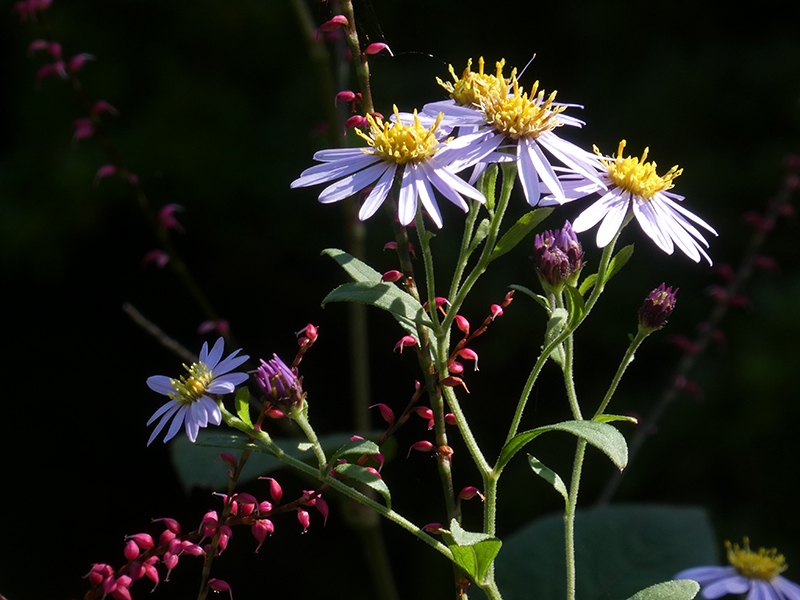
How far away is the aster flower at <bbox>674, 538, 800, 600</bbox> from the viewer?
791mm

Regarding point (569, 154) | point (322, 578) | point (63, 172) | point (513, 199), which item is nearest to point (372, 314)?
point (513, 199)

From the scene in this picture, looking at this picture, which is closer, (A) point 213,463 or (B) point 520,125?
(B) point 520,125

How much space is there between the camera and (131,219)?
6.41 feet

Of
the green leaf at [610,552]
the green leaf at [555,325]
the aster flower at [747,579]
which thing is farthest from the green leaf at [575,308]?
the green leaf at [610,552]

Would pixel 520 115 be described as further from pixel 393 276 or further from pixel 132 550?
pixel 132 550

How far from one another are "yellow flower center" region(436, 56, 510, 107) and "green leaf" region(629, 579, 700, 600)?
37cm

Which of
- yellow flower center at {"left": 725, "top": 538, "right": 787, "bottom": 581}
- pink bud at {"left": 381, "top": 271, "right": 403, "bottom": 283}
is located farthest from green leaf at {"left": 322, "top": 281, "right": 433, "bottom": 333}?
yellow flower center at {"left": 725, "top": 538, "right": 787, "bottom": 581}

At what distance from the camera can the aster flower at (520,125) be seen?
50cm

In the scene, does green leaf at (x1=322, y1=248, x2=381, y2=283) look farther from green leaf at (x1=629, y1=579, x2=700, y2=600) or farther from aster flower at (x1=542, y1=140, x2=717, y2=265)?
green leaf at (x1=629, y1=579, x2=700, y2=600)

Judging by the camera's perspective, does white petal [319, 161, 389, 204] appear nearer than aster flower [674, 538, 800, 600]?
Yes

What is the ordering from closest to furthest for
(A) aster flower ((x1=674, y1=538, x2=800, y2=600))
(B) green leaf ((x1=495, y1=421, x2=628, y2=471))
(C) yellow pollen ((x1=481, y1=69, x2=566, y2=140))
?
(B) green leaf ((x1=495, y1=421, x2=628, y2=471)), (C) yellow pollen ((x1=481, y1=69, x2=566, y2=140)), (A) aster flower ((x1=674, y1=538, x2=800, y2=600))

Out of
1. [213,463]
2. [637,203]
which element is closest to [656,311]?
[637,203]

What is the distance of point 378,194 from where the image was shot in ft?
1.63

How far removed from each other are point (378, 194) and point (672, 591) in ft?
1.09
